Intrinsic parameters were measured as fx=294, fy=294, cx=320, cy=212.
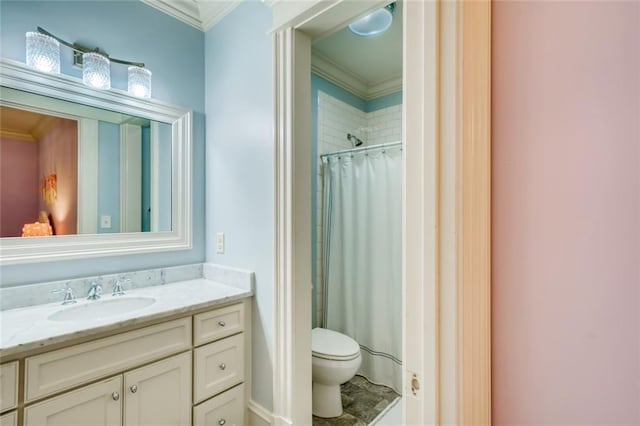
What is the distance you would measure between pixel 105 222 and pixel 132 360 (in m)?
0.79

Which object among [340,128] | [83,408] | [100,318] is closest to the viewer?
[83,408]

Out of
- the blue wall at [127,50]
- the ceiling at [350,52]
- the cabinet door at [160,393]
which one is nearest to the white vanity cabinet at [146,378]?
the cabinet door at [160,393]

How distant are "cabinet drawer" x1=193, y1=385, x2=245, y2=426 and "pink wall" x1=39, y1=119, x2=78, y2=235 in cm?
109

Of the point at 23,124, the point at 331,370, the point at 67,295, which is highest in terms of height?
the point at 23,124

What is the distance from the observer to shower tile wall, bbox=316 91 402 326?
97.0 inches

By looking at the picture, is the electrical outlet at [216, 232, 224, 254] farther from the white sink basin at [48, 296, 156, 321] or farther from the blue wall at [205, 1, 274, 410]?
the white sink basin at [48, 296, 156, 321]

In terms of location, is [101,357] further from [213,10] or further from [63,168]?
[213,10]

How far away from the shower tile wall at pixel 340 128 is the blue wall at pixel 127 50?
94 cm

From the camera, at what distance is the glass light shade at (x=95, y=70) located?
1455 millimetres

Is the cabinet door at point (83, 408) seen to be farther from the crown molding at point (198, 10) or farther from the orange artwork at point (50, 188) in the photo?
the crown molding at point (198, 10)

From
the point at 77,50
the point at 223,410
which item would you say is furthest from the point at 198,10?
the point at 223,410

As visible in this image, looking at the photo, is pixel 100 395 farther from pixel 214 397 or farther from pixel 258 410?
pixel 258 410

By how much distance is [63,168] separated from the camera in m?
1.47
